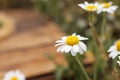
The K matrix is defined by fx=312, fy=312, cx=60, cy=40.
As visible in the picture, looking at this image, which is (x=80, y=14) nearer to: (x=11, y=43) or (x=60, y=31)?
(x=60, y=31)

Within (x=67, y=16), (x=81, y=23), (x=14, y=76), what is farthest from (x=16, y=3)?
(x=14, y=76)

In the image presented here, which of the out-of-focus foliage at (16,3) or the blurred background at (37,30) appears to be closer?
the blurred background at (37,30)

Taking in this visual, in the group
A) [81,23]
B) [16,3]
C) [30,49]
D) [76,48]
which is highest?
[16,3]

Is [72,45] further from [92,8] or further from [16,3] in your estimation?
[16,3]

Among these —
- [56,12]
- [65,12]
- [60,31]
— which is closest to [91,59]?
[60,31]

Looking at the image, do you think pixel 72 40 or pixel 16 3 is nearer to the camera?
pixel 72 40

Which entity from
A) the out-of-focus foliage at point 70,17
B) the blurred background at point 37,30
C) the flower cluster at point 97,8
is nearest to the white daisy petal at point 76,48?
the flower cluster at point 97,8

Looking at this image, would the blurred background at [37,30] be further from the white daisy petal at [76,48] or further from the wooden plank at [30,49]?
the white daisy petal at [76,48]

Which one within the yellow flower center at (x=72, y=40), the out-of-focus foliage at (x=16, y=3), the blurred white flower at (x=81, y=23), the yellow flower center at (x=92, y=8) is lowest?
the yellow flower center at (x=72, y=40)

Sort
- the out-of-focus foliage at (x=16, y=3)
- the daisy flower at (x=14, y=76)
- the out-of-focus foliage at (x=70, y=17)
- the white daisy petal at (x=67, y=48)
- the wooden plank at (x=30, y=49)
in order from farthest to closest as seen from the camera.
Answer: the out-of-focus foliage at (x=16, y=3) → the out-of-focus foliage at (x=70, y=17) → the wooden plank at (x=30, y=49) → the daisy flower at (x=14, y=76) → the white daisy petal at (x=67, y=48)
